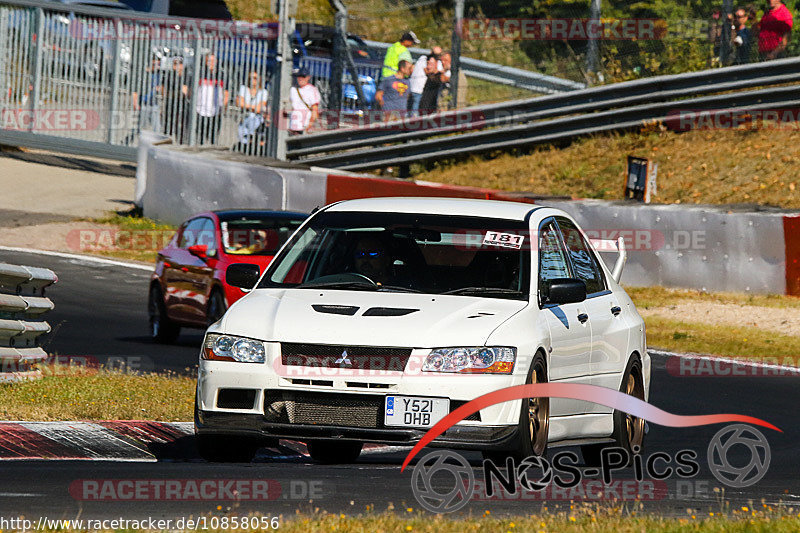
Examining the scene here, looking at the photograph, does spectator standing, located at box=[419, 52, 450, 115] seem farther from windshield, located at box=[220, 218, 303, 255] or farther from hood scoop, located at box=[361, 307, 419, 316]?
hood scoop, located at box=[361, 307, 419, 316]

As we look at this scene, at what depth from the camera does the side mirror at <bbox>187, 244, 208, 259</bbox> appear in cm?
1535

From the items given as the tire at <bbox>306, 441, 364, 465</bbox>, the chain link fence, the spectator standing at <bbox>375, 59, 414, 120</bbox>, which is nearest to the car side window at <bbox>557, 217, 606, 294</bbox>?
the tire at <bbox>306, 441, 364, 465</bbox>

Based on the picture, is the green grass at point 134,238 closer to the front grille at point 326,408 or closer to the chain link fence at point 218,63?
the chain link fence at point 218,63

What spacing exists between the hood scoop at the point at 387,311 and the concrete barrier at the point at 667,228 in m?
11.5

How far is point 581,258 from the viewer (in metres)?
9.23

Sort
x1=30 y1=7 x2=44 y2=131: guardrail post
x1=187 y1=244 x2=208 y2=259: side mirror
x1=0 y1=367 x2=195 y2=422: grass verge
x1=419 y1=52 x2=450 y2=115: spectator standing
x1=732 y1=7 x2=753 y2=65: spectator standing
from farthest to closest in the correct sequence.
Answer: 1. x1=30 y1=7 x2=44 y2=131: guardrail post
2. x1=419 y1=52 x2=450 y2=115: spectator standing
3. x1=732 y1=7 x2=753 y2=65: spectator standing
4. x1=187 y1=244 x2=208 y2=259: side mirror
5. x1=0 y1=367 x2=195 y2=422: grass verge

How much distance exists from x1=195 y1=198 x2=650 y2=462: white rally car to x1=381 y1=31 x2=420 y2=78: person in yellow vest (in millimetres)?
16828

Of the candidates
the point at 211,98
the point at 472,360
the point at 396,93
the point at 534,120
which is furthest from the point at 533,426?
the point at 211,98

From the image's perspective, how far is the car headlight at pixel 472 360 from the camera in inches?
287

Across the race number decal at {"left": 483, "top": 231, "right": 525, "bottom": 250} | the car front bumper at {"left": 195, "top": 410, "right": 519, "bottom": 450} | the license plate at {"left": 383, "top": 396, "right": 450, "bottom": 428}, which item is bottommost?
the car front bumper at {"left": 195, "top": 410, "right": 519, "bottom": 450}

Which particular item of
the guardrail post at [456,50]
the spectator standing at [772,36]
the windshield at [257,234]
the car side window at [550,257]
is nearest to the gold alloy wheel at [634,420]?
the car side window at [550,257]

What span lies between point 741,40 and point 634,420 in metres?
14.8

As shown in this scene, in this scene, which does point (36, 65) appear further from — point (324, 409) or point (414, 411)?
point (414, 411)

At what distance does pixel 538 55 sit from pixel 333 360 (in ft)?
57.4
